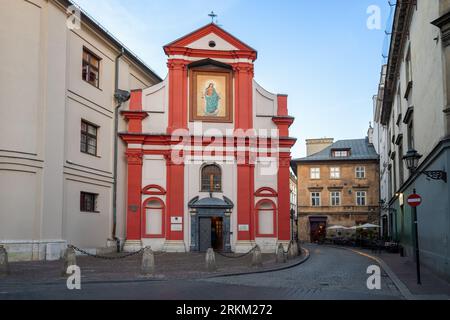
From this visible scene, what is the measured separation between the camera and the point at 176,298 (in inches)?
443

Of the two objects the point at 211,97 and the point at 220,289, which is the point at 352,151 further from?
the point at 220,289

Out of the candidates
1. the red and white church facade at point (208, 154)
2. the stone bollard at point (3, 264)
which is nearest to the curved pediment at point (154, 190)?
the red and white church facade at point (208, 154)

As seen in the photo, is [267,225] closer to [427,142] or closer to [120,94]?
[120,94]

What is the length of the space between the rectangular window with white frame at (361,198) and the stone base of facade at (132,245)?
96.7 feet

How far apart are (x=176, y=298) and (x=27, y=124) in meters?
13.6

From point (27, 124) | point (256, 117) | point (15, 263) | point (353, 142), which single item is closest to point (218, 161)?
point (256, 117)

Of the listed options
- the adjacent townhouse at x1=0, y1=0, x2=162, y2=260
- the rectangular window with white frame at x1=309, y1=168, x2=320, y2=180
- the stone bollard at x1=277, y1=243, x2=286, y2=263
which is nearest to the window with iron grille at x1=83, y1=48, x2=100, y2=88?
the adjacent townhouse at x1=0, y1=0, x2=162, y2=260

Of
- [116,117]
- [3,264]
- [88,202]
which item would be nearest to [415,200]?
[3,264]

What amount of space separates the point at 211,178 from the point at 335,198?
25.4m

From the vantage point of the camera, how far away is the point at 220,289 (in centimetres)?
1303

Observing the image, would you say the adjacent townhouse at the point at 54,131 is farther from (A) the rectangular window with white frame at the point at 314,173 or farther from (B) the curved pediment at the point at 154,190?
(A) the rectangular window with white frame at the point at 314,173

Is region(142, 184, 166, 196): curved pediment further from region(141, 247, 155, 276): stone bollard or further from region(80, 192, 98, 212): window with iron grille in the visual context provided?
region(141, 247, 155, 276): stone bollard

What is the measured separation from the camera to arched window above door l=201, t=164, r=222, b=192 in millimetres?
31547

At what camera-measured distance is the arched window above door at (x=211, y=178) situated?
31.5 m
